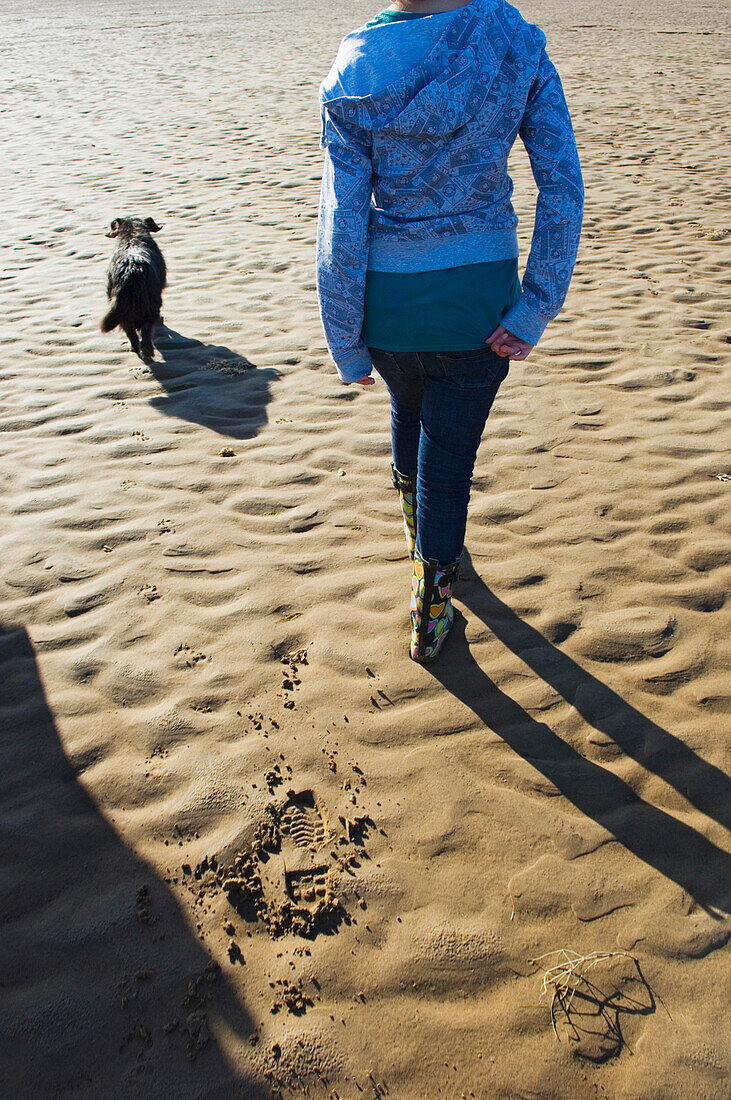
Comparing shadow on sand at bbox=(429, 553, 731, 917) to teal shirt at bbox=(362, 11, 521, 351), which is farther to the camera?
shadow on sand at bbox=(429, 553, 731, 917)

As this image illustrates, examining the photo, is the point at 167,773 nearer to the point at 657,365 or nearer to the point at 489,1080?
the point at 489,1080

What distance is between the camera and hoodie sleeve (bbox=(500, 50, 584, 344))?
1.78 metres

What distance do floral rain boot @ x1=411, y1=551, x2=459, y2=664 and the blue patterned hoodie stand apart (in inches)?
31.9

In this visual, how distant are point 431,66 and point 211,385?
3130 mm

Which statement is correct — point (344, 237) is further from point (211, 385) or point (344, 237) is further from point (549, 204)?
point (211, 385)

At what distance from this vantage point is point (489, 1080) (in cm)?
163

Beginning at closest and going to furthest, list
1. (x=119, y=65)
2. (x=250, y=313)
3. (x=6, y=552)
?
(x=6, y=552) → (x=250, y=313) → (x=119, y=65)

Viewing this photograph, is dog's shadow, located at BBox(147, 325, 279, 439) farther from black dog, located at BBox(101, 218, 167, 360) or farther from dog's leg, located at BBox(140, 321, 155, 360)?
black dog, located at BBox(101, 218, 167, 360)

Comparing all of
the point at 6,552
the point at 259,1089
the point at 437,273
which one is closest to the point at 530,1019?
the point at 259,1089

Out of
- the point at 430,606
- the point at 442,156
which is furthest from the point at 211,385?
the point at 442,156

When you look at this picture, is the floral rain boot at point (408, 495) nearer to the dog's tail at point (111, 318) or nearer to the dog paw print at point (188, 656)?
the dog paw print at point (188, 656)

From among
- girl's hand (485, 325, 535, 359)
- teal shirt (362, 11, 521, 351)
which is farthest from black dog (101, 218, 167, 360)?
girl's hand (485, 325, 535, 359)

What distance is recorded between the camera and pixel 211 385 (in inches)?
181

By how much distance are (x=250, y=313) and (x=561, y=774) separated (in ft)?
14.1
